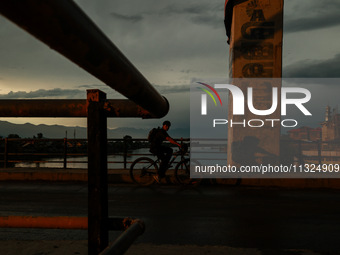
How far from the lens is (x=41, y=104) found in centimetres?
149

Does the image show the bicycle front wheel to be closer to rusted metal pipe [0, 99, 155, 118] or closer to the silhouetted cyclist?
the silhouetted cyclist

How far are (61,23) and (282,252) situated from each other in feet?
11.8

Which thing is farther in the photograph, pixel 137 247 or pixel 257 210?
pixel 257 210

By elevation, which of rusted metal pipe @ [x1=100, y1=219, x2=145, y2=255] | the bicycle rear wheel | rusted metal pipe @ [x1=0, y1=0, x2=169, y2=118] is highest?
rusted metal pipe @ [x1=0, y1=0, x2=169, y2=118]

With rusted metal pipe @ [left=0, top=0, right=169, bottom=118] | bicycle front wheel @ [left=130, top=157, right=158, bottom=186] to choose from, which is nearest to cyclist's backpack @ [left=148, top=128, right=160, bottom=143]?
bicycle front wheel @ [left=130, top=157, right=158, bottom=186]

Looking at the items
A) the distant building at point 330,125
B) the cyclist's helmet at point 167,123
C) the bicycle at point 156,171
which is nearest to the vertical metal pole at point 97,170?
the cyclist's helmet at point 167,123

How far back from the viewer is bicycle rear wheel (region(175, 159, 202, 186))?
992 centimetres

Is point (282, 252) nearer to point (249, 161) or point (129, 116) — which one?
point (129, 116)

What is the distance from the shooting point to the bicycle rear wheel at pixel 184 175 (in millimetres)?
9922

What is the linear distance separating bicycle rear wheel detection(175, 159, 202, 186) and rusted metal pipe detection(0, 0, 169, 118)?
8977 millimetres

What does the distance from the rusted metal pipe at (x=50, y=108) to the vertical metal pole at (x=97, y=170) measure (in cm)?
5

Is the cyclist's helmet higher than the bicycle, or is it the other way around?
the cyclist's helmet

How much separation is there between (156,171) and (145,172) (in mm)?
350

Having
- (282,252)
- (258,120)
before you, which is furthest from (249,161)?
(282,252)
